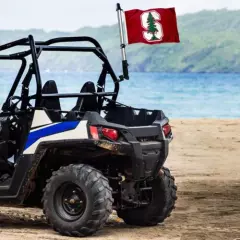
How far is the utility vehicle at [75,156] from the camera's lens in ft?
34.6

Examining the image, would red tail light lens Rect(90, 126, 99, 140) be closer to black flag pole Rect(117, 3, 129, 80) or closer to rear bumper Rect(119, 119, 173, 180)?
rear bumper Rect(119, 119, 173, 180)

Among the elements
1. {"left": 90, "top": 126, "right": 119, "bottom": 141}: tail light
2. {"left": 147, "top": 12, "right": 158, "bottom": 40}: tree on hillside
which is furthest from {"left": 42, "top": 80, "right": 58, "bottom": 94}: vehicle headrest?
{"left": 147, "top": 12, "right": 158, "bottom": 40}: tree on hillside

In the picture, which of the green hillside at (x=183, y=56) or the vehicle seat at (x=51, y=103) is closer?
the vehicle seat at (x=51, y=103)

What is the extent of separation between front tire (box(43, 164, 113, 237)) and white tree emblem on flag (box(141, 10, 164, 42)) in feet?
10.3

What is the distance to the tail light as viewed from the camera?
10477mm

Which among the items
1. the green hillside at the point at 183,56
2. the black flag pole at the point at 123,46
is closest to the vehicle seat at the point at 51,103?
the black flag pole at the point at 123,46

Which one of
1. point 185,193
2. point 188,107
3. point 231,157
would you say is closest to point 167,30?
point 185,193

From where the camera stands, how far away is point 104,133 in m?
10.5

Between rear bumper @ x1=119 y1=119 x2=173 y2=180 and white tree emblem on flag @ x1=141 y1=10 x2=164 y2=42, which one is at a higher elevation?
white tree emblem on flag @ x1=141 y1=10 x2=164 y2=42

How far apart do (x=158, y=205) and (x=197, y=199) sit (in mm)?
2503

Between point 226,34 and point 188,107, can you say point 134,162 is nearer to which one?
point 188,107

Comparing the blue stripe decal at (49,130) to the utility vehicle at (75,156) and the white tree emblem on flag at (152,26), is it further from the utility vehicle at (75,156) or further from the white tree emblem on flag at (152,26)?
the white tree emblem on flag at (152,26)

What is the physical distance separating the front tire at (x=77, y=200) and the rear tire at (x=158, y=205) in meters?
1.07

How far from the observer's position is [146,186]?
11.5 meters
